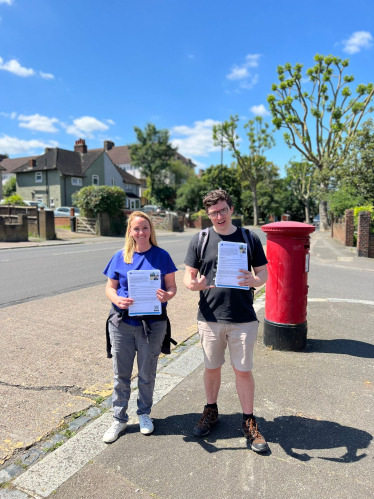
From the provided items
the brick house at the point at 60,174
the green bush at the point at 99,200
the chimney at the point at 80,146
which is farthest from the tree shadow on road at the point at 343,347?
the chimney at the point at 80,146

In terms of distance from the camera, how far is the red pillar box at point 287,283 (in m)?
4.51

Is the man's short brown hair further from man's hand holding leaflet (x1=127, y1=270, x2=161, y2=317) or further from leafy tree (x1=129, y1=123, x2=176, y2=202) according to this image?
leafy tree (x1=129, y1=123, x2=176, y2=202)

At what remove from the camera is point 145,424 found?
2.99 metres

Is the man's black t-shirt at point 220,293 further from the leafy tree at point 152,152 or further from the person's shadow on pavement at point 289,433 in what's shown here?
the leafy tree at point 152,152

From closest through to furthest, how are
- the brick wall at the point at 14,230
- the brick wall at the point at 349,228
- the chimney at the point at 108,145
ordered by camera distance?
1. the brick wall at the point at 349,228
2. the brick wall at the point at 14,230
3. the chimney at the point at 108,145

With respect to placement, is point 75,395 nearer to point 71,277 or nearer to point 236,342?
point 236,342

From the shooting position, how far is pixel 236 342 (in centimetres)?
292

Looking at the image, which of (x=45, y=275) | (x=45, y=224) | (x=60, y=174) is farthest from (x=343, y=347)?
(x=60, y=174)

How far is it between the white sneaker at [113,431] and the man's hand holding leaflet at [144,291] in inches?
34.0

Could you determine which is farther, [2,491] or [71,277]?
[71,277]

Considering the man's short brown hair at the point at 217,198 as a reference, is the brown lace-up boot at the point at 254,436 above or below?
below

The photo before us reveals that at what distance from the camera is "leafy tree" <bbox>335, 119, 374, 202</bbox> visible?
63.2 feet

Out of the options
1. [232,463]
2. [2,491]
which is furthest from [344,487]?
[2,491]

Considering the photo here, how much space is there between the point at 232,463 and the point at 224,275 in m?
1.28
